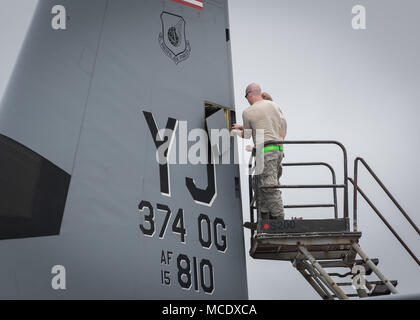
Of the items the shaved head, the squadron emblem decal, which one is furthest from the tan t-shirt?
the squadron emblem decal

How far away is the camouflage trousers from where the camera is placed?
7.22 meters

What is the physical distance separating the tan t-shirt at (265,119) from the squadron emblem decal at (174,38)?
93cm

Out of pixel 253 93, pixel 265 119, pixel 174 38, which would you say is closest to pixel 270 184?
pixel 265 119

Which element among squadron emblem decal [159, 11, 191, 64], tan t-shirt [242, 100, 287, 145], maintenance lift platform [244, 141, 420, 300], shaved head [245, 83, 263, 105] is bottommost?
maintenance lift platform [244, 141, 420, 300]

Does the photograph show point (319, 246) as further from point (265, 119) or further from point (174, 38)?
point (174, 38)

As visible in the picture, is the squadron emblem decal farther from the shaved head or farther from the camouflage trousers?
the camouflage trousers

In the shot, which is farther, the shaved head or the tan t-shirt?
the shaved head

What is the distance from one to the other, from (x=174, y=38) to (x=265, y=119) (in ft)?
4.29

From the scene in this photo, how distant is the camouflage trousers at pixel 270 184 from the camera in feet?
23.7

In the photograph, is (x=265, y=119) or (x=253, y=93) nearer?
(x=265, y=119)

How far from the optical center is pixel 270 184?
7281mm

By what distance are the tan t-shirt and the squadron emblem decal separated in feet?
3.06
